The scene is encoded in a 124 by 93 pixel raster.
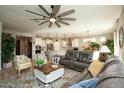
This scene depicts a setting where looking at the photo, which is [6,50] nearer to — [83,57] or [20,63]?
[20,63]

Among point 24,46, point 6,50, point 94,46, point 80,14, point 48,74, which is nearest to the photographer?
point 48,74

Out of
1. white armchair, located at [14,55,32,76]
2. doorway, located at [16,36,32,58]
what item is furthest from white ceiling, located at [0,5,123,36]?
doorway, located at [16,36,32,58]

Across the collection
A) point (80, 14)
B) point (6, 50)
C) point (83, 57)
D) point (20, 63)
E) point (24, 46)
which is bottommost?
point (20, 63)

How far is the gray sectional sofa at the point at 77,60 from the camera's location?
452 centimetres

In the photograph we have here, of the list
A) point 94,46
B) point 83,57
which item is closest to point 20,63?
point 83,57

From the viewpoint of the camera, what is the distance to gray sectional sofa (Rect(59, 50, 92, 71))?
14.8 ft

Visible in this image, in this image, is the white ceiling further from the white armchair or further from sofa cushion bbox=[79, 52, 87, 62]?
the white armchair

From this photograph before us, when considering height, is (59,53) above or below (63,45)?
below

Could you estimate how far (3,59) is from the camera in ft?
16.9

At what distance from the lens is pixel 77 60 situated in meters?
5.21

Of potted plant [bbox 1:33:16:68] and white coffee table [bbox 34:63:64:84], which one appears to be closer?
white coffee table [bbox 34:63:64:84]
